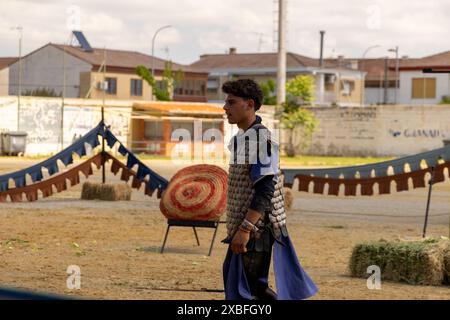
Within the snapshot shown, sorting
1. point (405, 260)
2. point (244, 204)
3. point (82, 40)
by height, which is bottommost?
point (405, 260)

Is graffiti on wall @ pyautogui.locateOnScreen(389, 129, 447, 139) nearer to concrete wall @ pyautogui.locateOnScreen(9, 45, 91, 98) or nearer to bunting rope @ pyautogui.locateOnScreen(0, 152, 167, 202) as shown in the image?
concrete wall @ pyautogui.locateOnScreen(9, 45, 91, 98)

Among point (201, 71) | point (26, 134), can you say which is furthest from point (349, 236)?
point (201, 71)

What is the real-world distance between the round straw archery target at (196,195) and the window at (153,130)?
1723 inches

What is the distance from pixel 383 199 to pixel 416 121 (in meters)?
31.3

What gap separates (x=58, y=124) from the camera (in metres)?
49.4

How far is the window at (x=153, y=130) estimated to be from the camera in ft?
189

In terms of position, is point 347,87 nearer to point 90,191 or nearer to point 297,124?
point 297,124

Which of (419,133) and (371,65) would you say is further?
(371,65)

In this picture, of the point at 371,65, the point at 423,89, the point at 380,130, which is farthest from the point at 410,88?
the point at 380,130

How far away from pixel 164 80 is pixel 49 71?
8.41 m

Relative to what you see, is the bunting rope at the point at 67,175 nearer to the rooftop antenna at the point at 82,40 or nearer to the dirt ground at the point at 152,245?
the dirt ground at the point at 152,245

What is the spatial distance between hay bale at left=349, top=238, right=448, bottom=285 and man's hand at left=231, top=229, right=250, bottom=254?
4234 millimetres

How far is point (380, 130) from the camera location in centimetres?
5766
